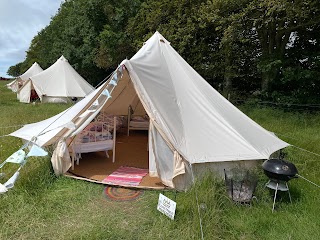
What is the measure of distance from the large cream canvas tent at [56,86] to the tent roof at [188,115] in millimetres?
9457

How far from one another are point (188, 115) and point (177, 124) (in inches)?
10.8

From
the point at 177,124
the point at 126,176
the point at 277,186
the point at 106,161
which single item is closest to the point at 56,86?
the point at 106,161

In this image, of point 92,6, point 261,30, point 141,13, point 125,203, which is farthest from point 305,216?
point 92,6

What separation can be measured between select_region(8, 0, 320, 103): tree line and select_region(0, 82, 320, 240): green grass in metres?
5.14

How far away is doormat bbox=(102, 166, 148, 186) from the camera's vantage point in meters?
3.96

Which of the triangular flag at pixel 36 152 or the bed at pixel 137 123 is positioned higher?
the triangular flag at pixel 36 152

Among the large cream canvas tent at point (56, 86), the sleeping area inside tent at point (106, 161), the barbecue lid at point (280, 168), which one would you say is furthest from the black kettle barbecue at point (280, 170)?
the large cream canvas tent at point (56, 86)

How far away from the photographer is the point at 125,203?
11.2 ft

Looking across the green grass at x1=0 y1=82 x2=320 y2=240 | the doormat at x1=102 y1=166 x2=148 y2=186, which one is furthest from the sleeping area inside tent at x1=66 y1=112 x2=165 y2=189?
the green grass at x1=0 y1=82 x2=320 y2=240

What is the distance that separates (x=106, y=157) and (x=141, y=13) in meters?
9.47

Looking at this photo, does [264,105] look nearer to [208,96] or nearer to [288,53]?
[288,53]

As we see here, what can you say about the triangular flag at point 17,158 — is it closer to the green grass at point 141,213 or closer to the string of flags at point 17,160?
the string of flags at point 17,160

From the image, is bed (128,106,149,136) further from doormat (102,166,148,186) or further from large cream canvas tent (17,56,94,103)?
large cream canvas tent (17,56,94,103)

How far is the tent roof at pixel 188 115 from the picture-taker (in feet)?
12.3
